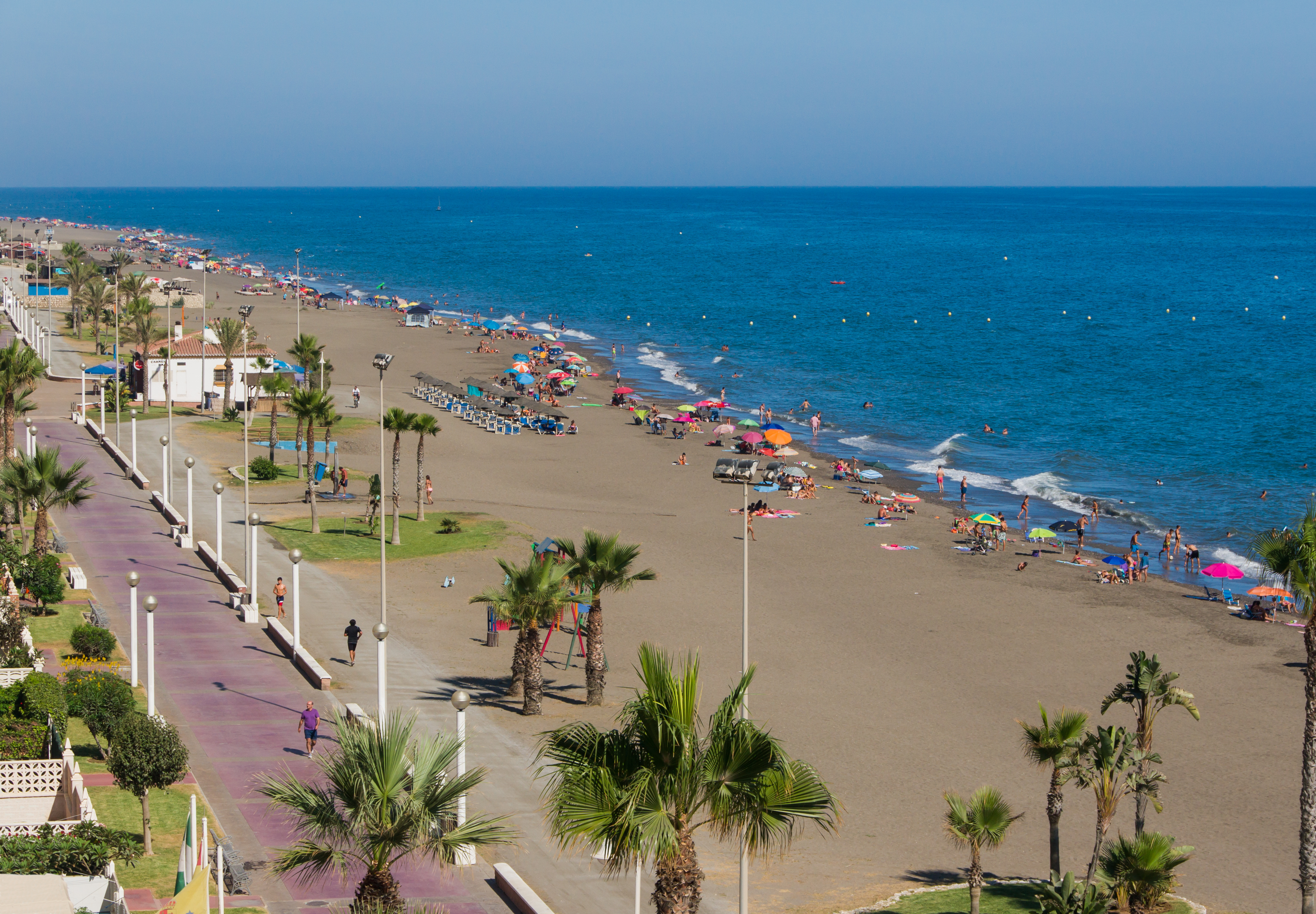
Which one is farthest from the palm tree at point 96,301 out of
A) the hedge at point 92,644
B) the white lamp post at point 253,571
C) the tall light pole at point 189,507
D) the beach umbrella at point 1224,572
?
the beach umbrella at point 1224,572

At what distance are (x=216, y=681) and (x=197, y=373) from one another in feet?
117

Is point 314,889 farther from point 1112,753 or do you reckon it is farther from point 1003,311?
point 1003,311

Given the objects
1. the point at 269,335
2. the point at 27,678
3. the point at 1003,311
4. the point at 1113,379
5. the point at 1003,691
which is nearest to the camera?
the point at 27,678

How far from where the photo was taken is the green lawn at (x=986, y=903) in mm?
18734

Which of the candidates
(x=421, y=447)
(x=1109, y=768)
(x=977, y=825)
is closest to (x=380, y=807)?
(x=977, y=825)

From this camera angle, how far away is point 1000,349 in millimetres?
95688

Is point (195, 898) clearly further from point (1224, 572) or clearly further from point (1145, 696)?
point (1224, 572)

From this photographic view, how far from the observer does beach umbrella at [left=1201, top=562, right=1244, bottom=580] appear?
39.1m

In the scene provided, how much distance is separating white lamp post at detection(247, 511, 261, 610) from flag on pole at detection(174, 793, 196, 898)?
15445 mm

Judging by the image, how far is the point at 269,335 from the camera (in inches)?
3460

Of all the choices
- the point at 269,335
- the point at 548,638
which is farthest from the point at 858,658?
the point at 269,335

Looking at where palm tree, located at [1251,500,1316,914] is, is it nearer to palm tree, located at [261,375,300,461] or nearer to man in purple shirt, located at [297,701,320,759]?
man in purple shirt, located at [297,701,320,759]

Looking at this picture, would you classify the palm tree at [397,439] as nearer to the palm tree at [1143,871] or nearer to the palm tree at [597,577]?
the palm tree at [597,577]

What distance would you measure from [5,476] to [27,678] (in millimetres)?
12719
